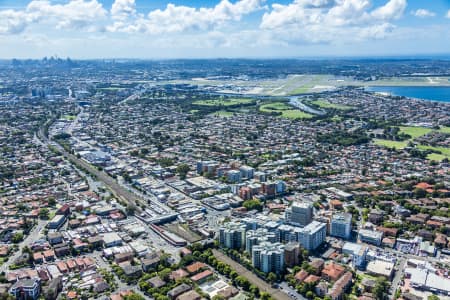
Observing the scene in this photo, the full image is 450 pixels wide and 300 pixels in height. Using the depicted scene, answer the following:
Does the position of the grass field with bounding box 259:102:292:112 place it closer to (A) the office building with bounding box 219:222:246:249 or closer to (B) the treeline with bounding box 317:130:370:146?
(B) the treeline with bounding box 317:130:370:146

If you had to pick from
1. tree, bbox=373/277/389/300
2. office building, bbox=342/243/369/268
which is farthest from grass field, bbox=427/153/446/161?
tree, bbox=373/277/389/300

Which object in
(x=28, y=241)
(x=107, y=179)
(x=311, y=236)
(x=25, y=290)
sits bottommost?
(x=28, y=241)

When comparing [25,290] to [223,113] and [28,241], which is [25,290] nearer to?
[28,241]

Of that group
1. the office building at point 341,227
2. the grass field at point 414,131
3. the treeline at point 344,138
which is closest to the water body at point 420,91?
the grass field at point 414,131

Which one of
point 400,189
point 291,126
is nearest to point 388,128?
point 291,126

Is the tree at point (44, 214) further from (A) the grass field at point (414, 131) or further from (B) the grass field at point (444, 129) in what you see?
(B) the grass field at point (444, 129)

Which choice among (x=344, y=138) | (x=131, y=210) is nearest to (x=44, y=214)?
(x=131, y=210)
